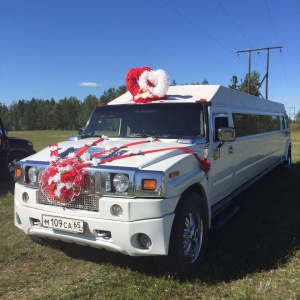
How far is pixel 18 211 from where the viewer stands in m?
4.04

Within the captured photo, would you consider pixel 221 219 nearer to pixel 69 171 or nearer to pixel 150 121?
pixel 150 121

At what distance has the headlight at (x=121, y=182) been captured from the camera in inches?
134

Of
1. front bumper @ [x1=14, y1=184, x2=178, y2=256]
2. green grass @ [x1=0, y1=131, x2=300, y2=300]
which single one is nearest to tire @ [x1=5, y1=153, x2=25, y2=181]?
green grass @ [x1=0, y1=131, x2=300, y2=300]

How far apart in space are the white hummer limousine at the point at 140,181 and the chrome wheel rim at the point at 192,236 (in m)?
0.01

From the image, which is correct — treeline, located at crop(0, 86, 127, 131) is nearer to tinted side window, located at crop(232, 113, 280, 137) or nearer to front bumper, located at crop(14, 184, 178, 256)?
tinted side window, located at crop(232, 113, 280, 137)

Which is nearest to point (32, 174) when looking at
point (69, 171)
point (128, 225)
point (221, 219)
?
point (69, 171)

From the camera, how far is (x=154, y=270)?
157 inches

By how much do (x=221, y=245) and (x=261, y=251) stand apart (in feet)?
1.67

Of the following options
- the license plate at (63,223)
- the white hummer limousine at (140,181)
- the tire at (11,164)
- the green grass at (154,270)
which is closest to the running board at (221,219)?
the white hummer limousine at (140,181)

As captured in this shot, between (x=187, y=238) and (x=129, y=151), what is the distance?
1.12 meters

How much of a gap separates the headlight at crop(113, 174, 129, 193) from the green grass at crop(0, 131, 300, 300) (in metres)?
0.99

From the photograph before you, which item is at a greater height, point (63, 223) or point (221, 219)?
point (63, 223)

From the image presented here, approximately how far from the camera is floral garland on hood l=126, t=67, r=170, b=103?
5.19 metres

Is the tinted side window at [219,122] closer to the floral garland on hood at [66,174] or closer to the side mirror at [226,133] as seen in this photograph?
the side mirror at [226,133]
